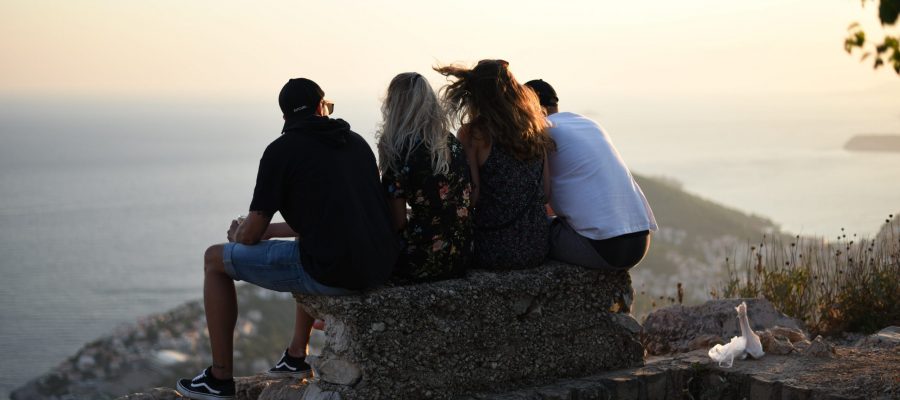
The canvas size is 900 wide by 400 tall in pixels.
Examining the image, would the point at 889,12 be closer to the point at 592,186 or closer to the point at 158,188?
the point at 592,186

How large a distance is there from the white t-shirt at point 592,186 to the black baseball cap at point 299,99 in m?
1.42

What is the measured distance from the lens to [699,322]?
6953 millimetres

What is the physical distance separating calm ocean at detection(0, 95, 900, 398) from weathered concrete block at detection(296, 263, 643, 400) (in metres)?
6.44

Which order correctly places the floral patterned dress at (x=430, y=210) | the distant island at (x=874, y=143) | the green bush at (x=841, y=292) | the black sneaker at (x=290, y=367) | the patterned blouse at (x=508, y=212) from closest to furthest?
the floral patterned dress at (x=430, y=210), the patterned blouse at (x=508, y=212), the black sneaker at (x=290, y=367), the green bush at (x=841, y=292), the distant island at (x=874, y=143)

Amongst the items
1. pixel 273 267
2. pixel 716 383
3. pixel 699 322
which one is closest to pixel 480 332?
pixel 273 267

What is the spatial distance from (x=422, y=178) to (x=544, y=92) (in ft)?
4.08

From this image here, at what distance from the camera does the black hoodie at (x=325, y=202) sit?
4664 mm

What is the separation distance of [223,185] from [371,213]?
2459 inches

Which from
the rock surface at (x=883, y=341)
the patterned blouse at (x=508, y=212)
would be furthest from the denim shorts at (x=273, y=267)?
the rock surface at (x=883, y=341)

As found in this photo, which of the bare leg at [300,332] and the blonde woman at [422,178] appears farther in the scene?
the bare leg at [300,332]

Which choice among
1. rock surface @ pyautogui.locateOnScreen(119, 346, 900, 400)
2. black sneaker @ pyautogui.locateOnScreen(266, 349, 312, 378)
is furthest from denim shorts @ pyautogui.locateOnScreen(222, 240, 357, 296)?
black sneaker @ pyautogui.locateOnScreen(266, 349, 312, 378)

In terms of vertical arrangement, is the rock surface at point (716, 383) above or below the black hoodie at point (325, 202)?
below

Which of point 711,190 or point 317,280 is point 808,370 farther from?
point 711,190

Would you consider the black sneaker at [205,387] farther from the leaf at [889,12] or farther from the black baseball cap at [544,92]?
the leaf at [889,12]
